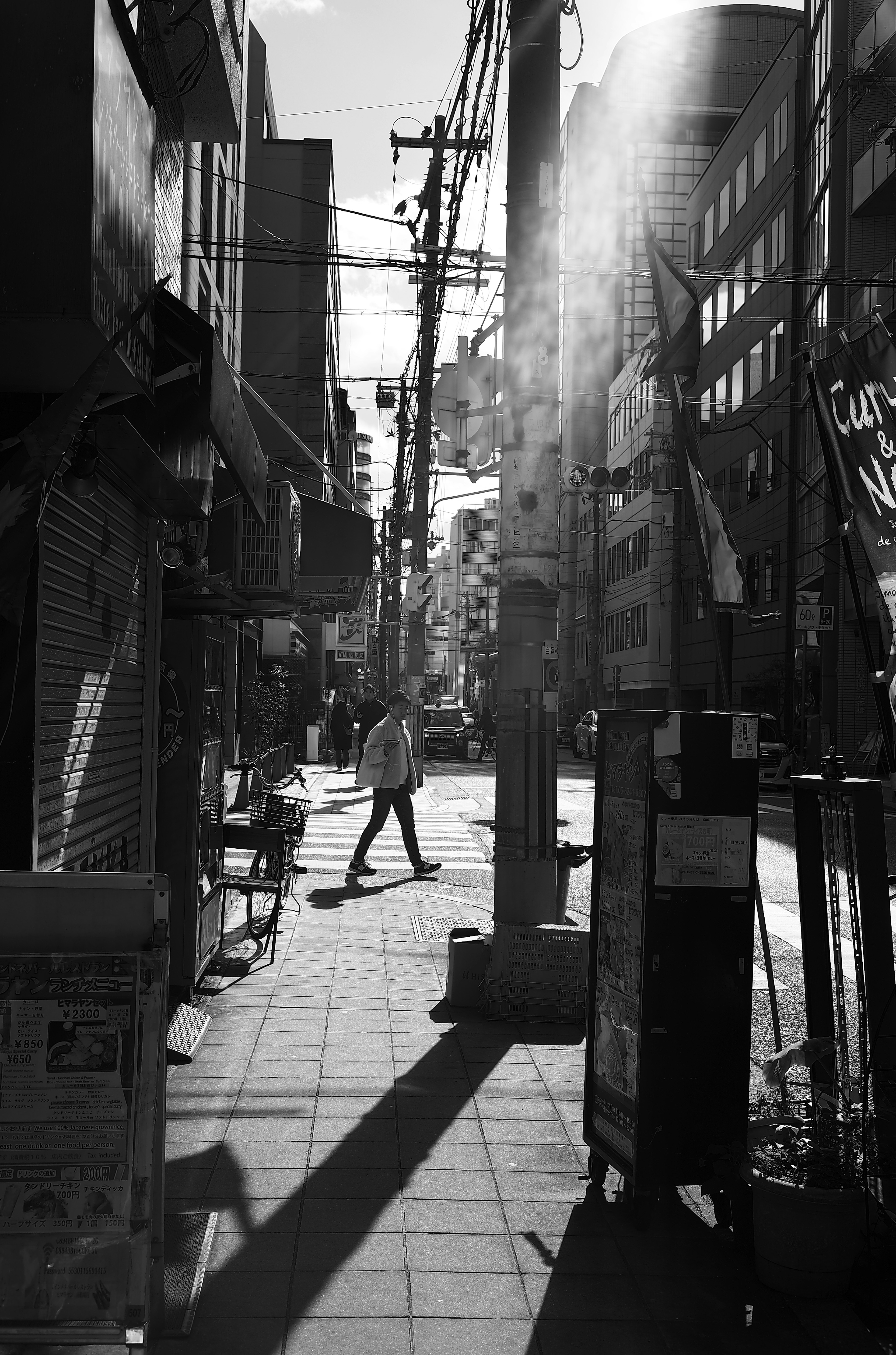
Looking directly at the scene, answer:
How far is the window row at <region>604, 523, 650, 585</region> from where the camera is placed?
202 ft

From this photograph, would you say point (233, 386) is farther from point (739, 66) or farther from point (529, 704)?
point (739, 66)

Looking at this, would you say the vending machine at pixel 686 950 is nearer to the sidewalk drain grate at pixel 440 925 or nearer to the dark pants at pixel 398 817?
the sidewalk drain grate at pixel 440 925

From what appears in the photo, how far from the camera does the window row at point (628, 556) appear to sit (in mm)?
61594

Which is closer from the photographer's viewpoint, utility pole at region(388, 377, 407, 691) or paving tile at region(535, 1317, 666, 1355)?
paving tile at region(535, 1317, 666, 1355)

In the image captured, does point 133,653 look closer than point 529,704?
Yes

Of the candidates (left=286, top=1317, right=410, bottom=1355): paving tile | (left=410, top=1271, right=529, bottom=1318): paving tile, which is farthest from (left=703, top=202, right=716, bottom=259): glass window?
(left=286, top=1317, right=410, bottom=1355): paving tile

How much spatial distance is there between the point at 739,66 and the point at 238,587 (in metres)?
78.8

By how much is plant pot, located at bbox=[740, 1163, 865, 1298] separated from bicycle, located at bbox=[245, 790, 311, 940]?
562 cm

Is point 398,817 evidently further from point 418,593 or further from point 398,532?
point 398,532

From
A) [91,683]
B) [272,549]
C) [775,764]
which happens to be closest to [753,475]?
[775,764]

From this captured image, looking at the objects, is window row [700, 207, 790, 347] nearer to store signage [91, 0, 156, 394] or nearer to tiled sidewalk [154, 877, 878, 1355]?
store signage [91, 0, 156, 394]

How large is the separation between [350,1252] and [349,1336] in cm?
58

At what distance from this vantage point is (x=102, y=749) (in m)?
6.46

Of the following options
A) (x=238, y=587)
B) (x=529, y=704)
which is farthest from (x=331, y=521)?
(x=529, y=704)
